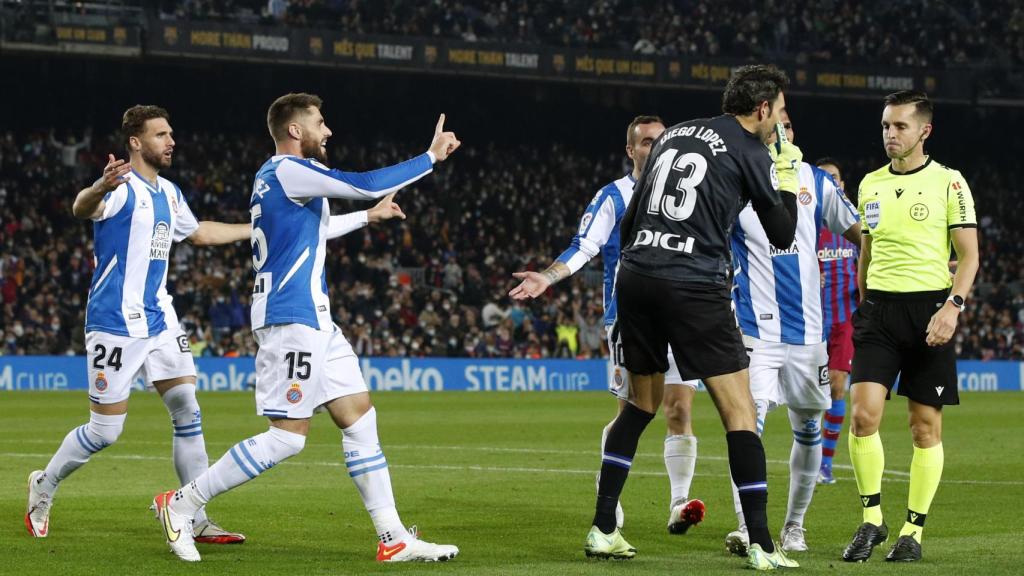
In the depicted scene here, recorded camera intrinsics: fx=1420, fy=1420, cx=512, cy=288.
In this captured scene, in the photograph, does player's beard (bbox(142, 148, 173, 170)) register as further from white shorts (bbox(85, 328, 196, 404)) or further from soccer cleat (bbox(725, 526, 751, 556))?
soccer cleat (bbox(725, 526, 751, 556))

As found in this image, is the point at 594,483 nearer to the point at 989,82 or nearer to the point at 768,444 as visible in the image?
the point at 768,444

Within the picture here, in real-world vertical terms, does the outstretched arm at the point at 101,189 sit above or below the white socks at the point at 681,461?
above

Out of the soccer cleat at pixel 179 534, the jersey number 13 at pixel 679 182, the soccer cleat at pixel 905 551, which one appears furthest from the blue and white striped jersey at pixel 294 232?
the soccer cleat at pixel 905 551

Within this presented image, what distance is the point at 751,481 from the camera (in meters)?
6.68

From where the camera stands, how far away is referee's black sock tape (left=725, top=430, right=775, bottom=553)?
664 cm

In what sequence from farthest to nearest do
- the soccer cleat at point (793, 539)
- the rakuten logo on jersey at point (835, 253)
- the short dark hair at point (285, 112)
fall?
the rakuten logo on jersey at point (835, 253)
the soccer cleat at point (793, 539)
the short dark hair at point (285, 112)

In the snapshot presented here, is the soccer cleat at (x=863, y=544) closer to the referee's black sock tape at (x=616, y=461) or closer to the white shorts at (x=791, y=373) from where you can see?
the white shorts at (x=791, y=373)

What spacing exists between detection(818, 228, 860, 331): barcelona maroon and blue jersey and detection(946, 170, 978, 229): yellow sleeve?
182 inches

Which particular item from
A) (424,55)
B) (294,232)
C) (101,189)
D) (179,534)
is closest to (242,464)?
(179,534)

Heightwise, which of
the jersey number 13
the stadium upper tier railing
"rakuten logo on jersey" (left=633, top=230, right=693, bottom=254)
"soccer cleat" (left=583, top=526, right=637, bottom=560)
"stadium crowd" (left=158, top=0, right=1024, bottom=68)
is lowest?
"soccer cleat" (left=583, top=526, right=637, bottom=560)

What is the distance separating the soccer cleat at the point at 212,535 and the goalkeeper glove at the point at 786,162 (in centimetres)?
355

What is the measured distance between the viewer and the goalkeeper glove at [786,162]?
6816mm

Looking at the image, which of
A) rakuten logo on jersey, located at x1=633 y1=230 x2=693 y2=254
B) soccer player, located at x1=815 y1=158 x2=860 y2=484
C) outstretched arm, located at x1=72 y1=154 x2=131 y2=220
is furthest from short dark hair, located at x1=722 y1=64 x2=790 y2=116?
soccer player, located at x1=815 y1=158 x2=860 y2=484

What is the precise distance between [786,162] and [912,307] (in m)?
1.22
